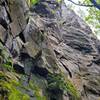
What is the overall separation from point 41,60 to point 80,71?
7.50 metres

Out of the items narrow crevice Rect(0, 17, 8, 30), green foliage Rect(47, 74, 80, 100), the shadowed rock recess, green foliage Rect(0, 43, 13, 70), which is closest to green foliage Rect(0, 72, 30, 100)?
the shadowed rock recess

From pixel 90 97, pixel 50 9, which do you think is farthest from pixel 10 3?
pixel 50 9

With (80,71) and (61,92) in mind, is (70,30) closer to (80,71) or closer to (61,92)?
(80,71)

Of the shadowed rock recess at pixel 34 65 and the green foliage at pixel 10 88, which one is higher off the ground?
the shadowed rock recess at pixel 34 65

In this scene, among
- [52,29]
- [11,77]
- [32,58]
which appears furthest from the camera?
[52,29]

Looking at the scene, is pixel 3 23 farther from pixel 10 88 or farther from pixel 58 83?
pixel 58 83

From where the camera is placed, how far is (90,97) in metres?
20.6

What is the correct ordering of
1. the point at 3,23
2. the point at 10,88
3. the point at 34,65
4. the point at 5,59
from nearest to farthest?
the point at 10,88
the point at 5,59
the point at 3,23
the point at 34,65

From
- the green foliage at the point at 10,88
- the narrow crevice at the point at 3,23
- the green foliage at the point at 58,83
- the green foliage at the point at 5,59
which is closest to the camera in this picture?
the green foliage at the point at 10,88

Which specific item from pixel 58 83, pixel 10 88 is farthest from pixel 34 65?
pixel 10 88

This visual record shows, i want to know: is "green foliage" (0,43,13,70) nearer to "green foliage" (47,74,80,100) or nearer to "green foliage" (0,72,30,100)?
"green foliage" (0,72,30,100)

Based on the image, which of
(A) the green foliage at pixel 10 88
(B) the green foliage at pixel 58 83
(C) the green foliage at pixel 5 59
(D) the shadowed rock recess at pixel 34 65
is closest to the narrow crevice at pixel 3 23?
(D) the shadowed rock recess at pixel 34 65

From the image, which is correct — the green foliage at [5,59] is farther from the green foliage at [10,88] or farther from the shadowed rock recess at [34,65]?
the green foliage at [10,88]

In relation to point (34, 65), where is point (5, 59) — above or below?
below
